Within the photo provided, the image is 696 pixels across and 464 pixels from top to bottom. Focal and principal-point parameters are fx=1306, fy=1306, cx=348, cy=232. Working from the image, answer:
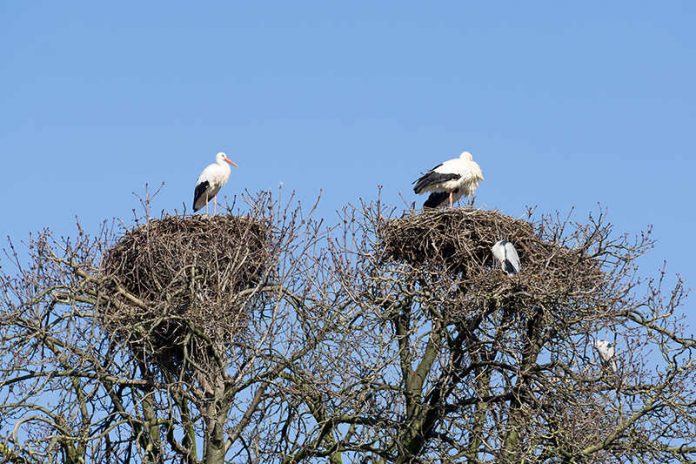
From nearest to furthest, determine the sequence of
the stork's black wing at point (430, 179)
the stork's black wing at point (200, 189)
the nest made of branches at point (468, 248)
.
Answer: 1. the nest made of branches at point (468, 248)
2. the stork's black wing at point (430, 179)
3. the stork's black wing at point (200, 189)

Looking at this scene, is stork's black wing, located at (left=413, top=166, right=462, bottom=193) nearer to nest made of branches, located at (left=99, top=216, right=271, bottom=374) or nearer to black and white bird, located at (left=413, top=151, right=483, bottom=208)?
black and white bird, located at (left=413, top=151, right=483, bottom=208)

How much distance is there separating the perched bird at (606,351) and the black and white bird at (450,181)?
4071 millimetres

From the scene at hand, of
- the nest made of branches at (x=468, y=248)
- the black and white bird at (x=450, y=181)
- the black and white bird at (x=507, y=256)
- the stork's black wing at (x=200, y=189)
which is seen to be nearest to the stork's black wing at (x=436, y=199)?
the black and white bird at (x=450, y=181)

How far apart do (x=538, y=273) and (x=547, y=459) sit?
8.15ft

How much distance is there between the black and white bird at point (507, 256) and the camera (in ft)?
47.6

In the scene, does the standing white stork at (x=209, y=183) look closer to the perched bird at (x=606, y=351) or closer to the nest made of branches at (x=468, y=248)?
the nest made of branches at (x=468, y=248)

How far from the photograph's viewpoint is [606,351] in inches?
567

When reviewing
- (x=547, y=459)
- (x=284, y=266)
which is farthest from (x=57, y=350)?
(x=547, y=459)

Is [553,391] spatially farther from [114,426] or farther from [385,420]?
[114,426]

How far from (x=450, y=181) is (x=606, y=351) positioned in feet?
15.1

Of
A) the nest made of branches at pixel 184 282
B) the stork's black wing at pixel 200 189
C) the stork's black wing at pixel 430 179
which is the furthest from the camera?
the stork's black wing at pixel 200 189

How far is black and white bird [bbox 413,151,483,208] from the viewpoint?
Result: 18.3m

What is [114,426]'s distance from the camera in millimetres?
12469

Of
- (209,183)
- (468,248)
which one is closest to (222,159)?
(209,183)
